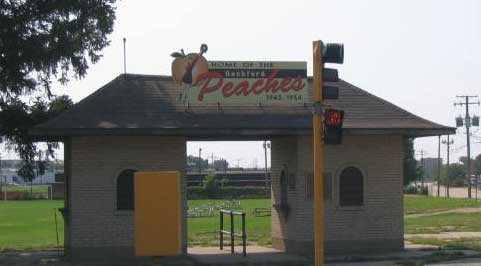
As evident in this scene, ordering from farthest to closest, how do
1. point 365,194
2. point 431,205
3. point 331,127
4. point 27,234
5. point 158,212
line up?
1. point 431,205
2. point 27,234
3. point 365,194
4. point 331,127
5. point 158,212

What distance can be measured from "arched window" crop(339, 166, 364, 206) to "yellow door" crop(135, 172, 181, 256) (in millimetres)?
10163

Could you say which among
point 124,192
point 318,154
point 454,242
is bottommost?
point 454,242

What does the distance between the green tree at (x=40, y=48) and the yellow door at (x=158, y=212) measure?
43.3ft

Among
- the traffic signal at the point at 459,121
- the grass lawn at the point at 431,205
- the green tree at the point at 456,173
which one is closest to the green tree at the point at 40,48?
the grass lawn at the point at 431,205

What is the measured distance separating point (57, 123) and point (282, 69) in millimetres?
5931

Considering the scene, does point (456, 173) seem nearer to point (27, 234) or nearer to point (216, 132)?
point (27, 234)

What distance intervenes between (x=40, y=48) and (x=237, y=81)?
6.36 m

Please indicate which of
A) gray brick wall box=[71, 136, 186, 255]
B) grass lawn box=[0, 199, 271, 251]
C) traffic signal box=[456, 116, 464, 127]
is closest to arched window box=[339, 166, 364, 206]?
grass lawn box=[0, 199, 271, 251]

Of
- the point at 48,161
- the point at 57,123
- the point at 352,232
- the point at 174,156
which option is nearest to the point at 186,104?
the point at 174,156

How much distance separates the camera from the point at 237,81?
22219 mm

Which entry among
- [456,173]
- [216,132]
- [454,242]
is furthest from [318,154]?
[456,173]

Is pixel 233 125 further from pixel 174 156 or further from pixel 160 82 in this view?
pixel 160 82

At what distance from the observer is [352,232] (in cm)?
2230

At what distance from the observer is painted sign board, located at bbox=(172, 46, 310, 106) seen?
2216 centimetres
